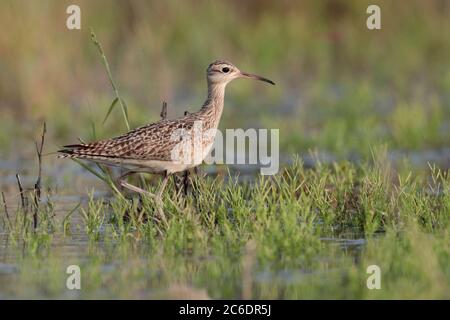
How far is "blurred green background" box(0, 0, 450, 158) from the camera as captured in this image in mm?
16438

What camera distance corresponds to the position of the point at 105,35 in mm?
20750

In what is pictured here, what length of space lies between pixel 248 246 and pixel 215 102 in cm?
278

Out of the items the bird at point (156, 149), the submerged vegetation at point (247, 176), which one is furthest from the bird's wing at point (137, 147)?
the submerged vegetation at point (247, 176)

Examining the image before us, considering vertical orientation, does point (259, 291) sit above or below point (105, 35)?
below

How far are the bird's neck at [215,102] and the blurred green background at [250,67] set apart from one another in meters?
3.63

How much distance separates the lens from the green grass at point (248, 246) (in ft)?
26.7

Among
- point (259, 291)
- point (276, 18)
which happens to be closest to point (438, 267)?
point (259, 291)

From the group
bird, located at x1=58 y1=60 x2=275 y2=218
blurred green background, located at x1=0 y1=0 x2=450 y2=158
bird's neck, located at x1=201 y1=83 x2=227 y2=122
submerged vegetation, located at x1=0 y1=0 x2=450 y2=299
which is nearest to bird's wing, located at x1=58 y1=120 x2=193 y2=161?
bird, located at x1=58 y1=60 x2=275 y2=218

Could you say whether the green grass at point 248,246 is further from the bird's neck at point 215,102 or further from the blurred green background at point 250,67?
the blurred green background at point 250,67

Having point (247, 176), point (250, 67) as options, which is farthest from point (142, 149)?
point (250, 67)

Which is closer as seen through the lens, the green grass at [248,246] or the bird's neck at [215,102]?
the green grass at [248,246]

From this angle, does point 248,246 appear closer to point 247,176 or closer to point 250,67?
point 247,176

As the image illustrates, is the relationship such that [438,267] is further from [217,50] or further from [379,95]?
[217,50]
